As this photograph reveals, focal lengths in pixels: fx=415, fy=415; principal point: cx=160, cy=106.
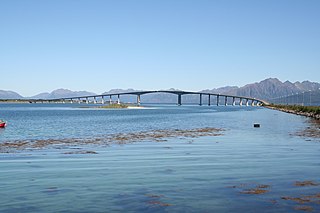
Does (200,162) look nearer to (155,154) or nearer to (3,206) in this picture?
(155,154)

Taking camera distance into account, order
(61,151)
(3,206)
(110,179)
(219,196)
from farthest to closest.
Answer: (61,151), (110,179), (219,196), (3,206)

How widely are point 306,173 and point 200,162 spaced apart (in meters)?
6.82

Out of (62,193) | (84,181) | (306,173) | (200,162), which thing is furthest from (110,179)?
(306,173)

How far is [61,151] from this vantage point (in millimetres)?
32688

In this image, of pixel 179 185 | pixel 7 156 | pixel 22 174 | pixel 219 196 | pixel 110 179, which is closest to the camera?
pixel 219 196

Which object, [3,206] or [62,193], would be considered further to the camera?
[62,193]

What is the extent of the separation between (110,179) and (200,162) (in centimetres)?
783

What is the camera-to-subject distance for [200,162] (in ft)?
86.3

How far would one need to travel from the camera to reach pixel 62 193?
1712 cm

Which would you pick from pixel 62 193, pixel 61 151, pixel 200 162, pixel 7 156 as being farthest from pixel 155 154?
pixel 62 193

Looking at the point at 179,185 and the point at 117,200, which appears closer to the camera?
the point at 117,200

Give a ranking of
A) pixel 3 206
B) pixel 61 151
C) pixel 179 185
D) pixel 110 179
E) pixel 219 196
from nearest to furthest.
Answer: pixel 3 206
pixel 219 196
pixel 179 185
pixel 110 179
pixel 61 151

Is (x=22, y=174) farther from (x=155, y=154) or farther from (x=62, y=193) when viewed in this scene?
(x=155, y=154)

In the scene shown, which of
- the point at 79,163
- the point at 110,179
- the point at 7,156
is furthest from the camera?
the point at 7,156
